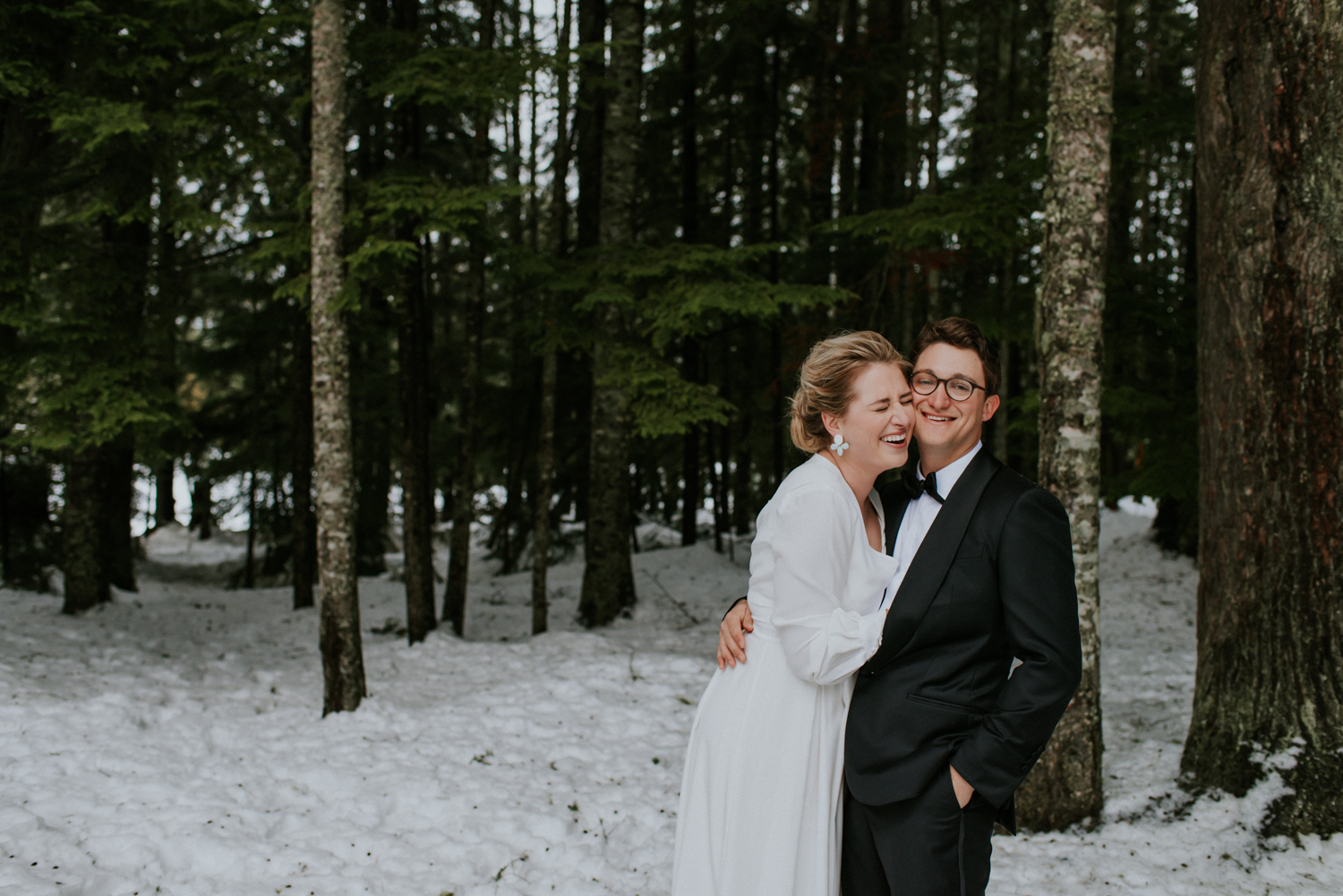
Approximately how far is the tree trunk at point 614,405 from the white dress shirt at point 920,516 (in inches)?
293

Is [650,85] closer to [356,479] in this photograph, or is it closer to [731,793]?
[356,479]

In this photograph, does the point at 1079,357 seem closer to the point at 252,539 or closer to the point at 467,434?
the point at 467,434

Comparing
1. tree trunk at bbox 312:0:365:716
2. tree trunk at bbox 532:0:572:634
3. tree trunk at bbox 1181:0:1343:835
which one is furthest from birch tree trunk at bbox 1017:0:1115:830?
tree trunk at bbox 532:0:572:634

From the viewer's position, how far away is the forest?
4352 mm

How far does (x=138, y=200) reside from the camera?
7.09 meters

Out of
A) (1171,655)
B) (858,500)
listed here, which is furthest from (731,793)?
(1171,655)

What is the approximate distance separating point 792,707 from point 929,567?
563 mm

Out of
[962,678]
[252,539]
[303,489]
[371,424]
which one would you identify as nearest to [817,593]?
[962,678]

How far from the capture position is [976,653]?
2.20m

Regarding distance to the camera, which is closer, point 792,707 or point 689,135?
point 792,707

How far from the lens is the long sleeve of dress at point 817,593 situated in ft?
7.17

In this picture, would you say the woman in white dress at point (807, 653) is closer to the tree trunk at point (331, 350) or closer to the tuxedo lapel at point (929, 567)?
the tuxedo lapel at point (929, 567)

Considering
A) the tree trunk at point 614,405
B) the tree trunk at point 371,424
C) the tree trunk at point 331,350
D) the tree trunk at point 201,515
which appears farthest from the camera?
the tree trunk at point 201,515

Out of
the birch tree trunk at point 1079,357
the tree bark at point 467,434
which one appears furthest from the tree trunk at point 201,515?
the birch tree trunk at point 1079,357
